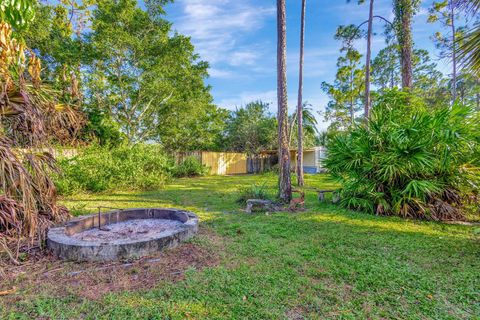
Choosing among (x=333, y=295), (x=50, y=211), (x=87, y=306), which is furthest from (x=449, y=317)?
(x=50, y=211)

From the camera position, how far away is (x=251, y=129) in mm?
18906

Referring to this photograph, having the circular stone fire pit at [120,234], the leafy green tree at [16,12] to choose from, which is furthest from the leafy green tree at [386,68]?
the leafy green tree at [16,12]

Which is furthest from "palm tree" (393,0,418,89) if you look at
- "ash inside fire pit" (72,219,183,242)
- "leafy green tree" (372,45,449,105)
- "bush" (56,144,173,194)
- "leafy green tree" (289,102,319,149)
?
"leafy green tree" (372,45,449,105)

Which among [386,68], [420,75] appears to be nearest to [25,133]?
[386,68]

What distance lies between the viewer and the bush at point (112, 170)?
741 cm

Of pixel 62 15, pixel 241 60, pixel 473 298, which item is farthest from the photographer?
pixel 241 60

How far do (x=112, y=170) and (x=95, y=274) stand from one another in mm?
6452

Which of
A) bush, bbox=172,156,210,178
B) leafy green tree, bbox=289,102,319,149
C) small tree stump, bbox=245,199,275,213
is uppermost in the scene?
leafy green tree, bbox=289,102,319,149

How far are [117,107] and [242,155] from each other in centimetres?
1010

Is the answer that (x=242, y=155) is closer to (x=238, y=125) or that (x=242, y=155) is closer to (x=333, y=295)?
(x=238, y=125)

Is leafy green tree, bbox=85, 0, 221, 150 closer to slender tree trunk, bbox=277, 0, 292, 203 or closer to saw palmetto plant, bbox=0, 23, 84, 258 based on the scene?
slender tree trunk, bbox=277, 0, 292, 203

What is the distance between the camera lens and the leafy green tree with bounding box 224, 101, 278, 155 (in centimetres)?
1845

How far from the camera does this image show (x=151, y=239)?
3.05 meters

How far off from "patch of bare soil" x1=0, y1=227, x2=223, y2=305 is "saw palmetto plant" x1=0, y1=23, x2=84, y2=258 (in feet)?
2.10
